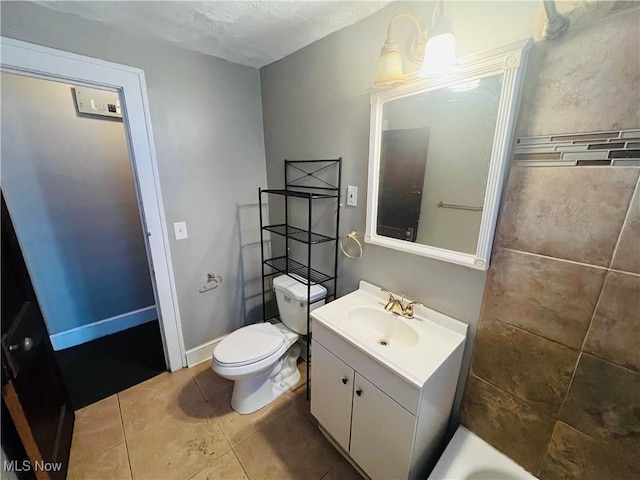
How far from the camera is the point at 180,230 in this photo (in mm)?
1743

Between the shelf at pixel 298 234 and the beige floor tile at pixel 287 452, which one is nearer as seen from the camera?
the beige floor tile at pixel 287 452

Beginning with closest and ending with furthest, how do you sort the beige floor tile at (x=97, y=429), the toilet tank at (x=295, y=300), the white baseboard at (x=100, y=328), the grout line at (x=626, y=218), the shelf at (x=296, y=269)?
1. the grout line at (x=626, y=218)
2. the beige floor tile at (x=97, y=429)
3. the toilet tank at (x=295, y=300)
4. the shelf at (x=296, y=269)
5. the white baseboard at (x=100, y=328)

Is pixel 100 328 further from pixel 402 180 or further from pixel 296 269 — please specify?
pixel 402 180

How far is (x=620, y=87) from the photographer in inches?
28.0

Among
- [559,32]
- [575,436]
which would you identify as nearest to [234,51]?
[559,32]

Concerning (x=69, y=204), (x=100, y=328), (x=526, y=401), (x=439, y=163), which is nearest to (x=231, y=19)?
(x=439, y=163)

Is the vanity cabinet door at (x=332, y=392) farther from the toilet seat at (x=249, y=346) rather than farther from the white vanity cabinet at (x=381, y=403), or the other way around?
the toilet seat at (x=249, y=346)

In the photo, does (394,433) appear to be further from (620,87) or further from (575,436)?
(620,87)

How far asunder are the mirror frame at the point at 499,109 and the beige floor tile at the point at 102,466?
177 cm

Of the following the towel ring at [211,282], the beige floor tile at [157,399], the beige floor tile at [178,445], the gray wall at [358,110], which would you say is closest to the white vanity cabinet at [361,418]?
the gray wall at [358,110]

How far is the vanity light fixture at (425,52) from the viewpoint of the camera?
2.83ft

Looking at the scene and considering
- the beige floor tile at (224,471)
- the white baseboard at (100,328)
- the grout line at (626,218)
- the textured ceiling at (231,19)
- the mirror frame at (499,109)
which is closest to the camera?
the grout line at (626,218)

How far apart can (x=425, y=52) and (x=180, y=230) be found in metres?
1.67

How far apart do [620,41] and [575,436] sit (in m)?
1.26
